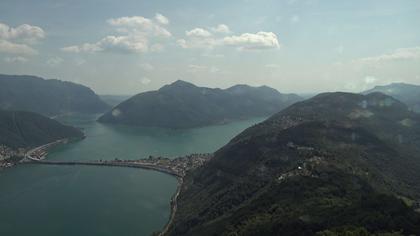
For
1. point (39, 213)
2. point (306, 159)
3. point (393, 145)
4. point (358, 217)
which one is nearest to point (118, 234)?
point (39, 213)

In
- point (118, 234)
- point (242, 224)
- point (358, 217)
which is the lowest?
point (118, 234)

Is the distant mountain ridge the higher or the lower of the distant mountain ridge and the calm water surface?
the higher

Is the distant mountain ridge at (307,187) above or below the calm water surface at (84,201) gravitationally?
above

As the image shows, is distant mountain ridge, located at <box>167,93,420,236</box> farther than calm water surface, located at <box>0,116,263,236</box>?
No

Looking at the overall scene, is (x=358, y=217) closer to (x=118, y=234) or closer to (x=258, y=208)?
(x=258, y=208)

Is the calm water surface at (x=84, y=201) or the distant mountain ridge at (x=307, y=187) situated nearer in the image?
the distant mountain ridge at (x=307, y=187)

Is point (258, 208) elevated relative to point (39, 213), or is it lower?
elevated

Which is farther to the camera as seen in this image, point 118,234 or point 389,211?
point 118,234

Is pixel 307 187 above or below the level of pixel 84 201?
above
